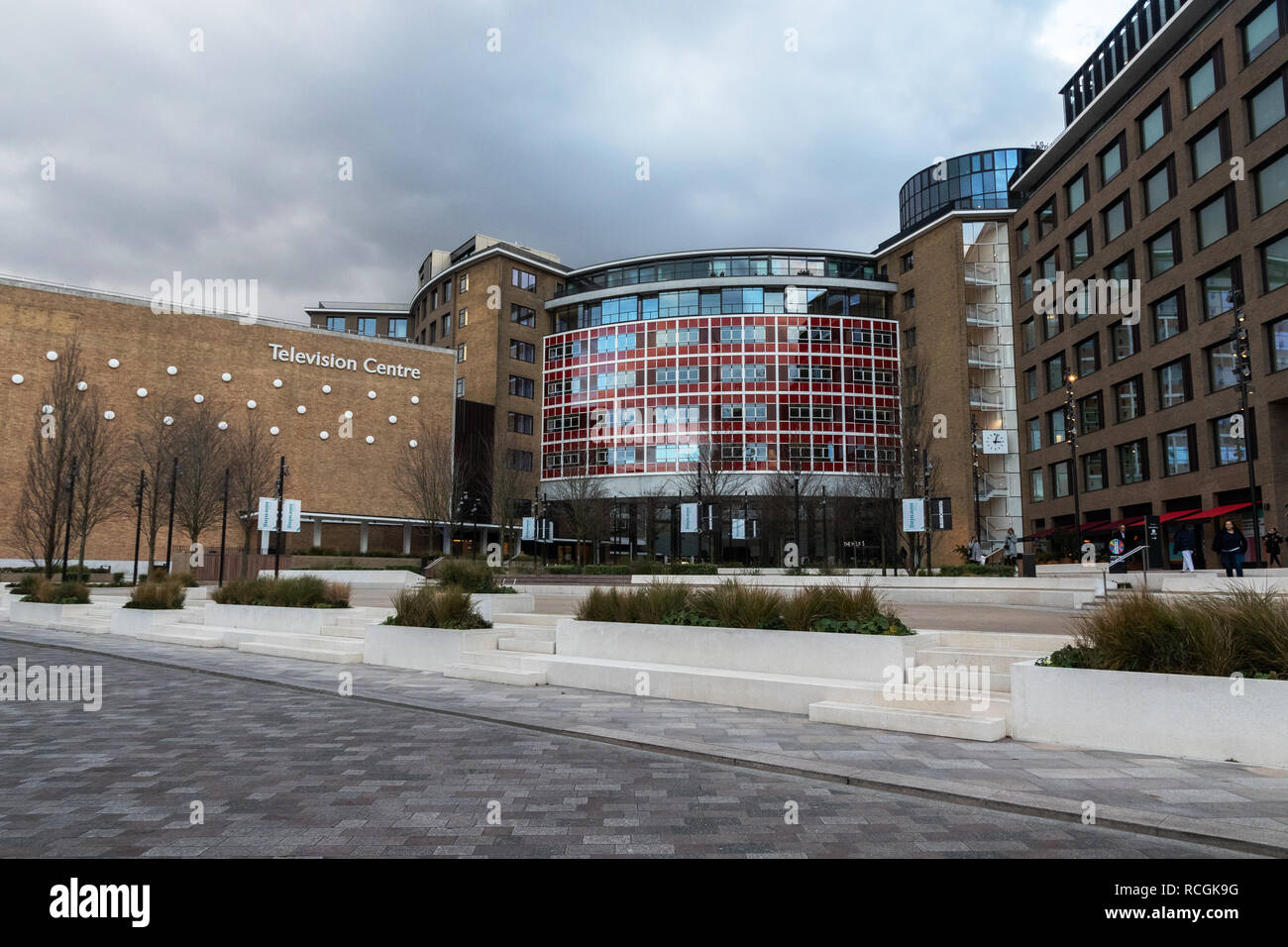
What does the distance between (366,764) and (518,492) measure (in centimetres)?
6212

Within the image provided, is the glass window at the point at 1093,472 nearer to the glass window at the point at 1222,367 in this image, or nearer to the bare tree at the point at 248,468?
the glass window at the point at 1222,367

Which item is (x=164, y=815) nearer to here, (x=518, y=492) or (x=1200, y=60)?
(x=1200, y=60)

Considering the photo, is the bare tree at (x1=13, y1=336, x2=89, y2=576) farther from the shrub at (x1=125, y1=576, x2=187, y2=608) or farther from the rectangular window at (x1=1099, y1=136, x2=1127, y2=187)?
the rectangular window at (x1=1099, y1=136, x2=1127, y2=187)

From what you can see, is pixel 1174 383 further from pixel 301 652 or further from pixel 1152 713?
pixel 301 652

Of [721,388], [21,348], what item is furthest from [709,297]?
[21,348]

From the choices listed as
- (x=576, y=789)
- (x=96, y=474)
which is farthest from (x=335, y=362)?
(x=576, y=789)

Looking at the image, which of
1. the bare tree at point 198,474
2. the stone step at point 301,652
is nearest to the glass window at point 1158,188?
the stone step at point 301,652

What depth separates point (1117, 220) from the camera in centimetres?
4550

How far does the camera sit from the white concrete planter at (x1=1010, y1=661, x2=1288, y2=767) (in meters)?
6.49

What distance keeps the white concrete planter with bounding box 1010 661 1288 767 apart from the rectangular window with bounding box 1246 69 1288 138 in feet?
122

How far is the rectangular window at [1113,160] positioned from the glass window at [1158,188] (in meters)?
2.87

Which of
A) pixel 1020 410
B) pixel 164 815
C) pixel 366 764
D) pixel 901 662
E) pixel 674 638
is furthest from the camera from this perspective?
pixel 1020 410

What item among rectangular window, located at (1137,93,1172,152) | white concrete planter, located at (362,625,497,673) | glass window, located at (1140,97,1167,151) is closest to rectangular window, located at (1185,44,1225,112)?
rectangular window, located at (1137,93,1172,152)

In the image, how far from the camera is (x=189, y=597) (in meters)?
27.3
